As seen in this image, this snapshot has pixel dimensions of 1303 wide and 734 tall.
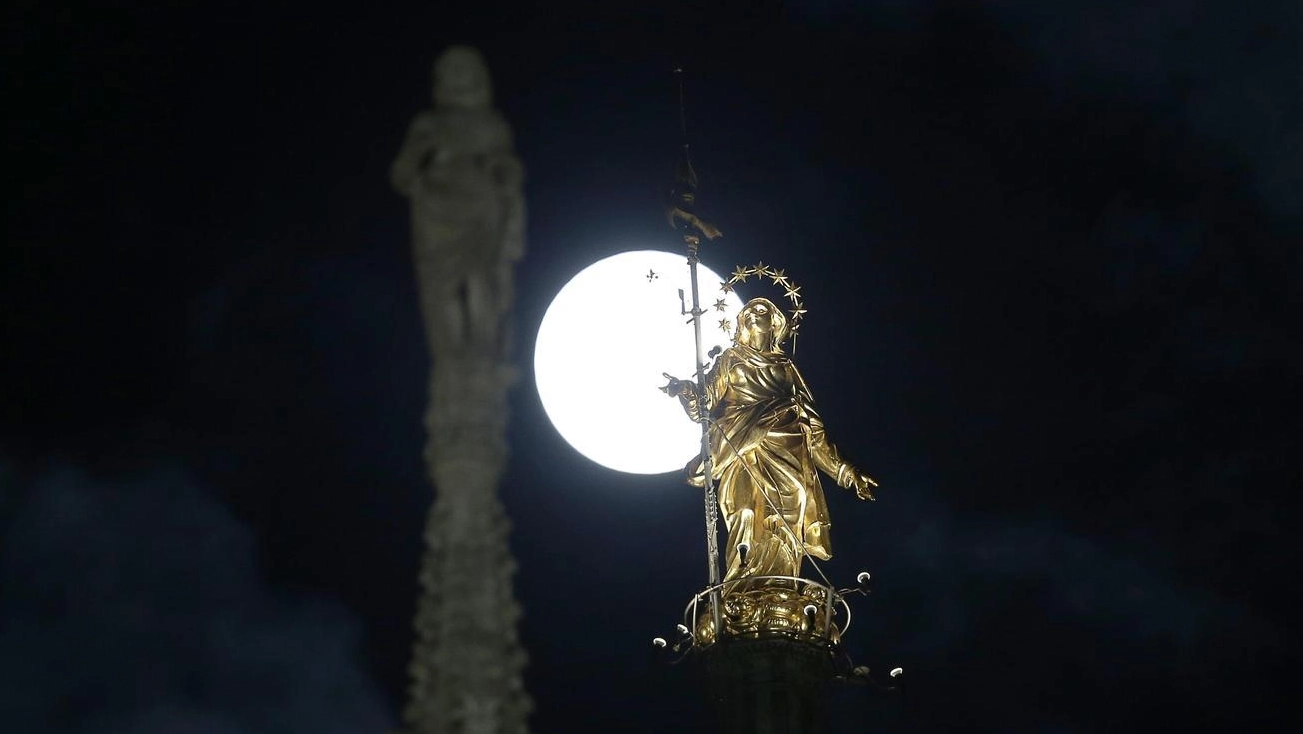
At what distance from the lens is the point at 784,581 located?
60.5ft

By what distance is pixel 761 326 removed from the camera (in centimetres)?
2023

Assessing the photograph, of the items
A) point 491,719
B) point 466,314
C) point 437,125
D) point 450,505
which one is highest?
point 437,125

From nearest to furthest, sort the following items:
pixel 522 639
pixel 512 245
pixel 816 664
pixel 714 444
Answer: pixel 512 245 < pixel 816 664 < pixel 714 444 < pixel 522 639

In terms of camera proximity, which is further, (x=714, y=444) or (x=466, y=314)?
(x=714, y=444)

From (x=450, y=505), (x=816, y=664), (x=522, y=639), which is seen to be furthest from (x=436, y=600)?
(x=522, y=639)

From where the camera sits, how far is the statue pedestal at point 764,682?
1798cm

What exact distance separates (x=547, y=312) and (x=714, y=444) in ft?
6.33

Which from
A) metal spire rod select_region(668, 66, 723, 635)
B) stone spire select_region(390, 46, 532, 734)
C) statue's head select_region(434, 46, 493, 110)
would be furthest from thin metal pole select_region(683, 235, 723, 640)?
statue's head select_region(434, 46, 493, 110)

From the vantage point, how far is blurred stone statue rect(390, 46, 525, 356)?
25.3 ft

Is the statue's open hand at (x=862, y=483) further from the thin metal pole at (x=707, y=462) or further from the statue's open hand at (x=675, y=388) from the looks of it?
the statue's open hand at (x=675, y=388)

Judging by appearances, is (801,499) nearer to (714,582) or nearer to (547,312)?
(714,582)

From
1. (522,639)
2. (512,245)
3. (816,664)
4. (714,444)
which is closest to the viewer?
(512,245)

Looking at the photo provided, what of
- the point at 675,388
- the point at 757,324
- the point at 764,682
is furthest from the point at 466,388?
the point at 757,324

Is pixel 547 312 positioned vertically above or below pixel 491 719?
above
